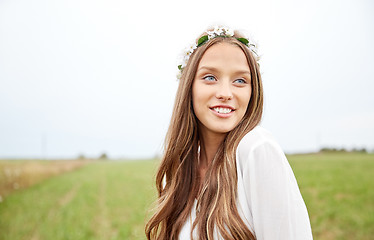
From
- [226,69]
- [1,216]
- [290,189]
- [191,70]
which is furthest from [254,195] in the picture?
[1,216]

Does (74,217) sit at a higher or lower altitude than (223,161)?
lower

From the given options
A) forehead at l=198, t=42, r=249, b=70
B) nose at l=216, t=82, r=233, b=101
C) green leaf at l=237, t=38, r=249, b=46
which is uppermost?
green leaf at l=237, t=38, r=249, b=46

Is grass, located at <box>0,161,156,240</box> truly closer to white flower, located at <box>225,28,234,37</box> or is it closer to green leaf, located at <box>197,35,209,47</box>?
green leaf, located at <box>197,35,209,47</box>

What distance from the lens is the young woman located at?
152cm

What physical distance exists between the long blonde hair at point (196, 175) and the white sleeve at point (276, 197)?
0.63 feet

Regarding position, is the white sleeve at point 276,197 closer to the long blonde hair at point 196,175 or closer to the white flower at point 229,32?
the long blonde hair at point 196,175

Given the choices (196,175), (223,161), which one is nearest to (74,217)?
(196,175)

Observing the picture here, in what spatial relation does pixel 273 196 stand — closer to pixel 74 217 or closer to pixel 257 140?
pixel 257 140

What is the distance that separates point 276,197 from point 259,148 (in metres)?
0.23

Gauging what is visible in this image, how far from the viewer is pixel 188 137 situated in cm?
221

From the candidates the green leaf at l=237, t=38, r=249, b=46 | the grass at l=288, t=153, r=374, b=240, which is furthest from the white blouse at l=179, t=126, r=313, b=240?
the grass at l=288, t=153, r=374, b=240

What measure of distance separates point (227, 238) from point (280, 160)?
20.2 inches

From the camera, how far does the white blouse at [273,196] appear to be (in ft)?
4.93

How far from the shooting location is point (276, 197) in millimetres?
1506
